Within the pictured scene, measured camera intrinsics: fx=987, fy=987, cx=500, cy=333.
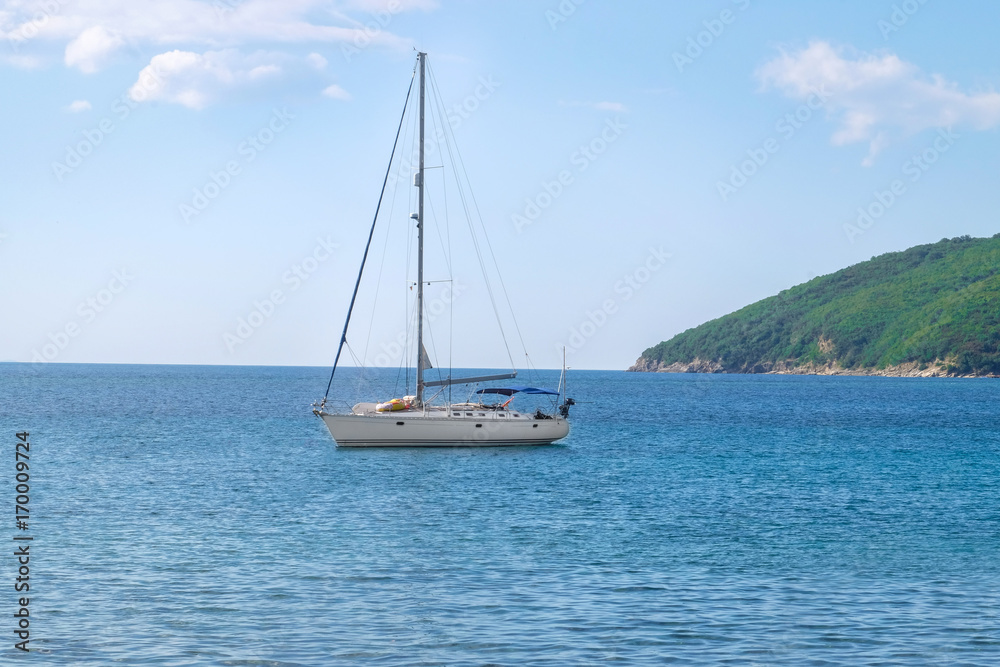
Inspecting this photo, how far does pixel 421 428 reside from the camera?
51500mm

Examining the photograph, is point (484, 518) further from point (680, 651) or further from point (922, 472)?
point (922, 472)

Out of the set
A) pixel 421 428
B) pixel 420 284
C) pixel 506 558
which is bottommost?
pixel 506 558

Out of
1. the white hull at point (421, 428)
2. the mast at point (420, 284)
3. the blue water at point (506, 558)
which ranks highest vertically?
the mast at point (420, 284)

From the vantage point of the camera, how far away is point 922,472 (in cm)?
4650

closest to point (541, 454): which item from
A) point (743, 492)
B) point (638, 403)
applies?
point (743, 492)

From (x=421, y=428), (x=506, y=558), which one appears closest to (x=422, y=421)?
(x=421, y=428)

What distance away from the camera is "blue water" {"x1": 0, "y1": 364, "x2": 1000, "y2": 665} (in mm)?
17562

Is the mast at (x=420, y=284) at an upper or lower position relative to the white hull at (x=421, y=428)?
upper

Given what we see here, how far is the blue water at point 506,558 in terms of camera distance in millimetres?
17562

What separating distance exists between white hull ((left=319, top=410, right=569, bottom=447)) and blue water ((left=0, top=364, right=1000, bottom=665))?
855 mm

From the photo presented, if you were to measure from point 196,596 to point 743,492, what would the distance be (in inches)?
951

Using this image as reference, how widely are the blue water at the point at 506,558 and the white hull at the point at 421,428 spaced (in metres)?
0.86

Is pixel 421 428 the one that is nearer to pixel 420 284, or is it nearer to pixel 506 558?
pixel 420 284

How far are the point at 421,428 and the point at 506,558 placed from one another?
2717cm
